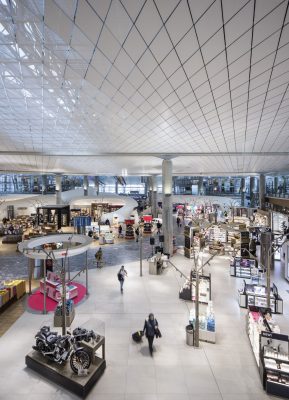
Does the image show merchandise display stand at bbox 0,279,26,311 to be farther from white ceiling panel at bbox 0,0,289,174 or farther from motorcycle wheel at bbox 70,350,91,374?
white ceiling panel at bbox 0,0,289,174

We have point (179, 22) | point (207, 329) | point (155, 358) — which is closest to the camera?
point (179, 22)

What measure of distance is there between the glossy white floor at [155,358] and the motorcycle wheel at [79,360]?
55cm

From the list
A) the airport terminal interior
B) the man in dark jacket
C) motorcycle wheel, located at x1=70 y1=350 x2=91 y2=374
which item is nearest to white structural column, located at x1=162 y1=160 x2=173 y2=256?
the airport terminal interior

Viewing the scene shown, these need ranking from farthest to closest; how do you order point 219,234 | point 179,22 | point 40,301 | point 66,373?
point 219,234, point 40,301, point 66,373, point 179,22

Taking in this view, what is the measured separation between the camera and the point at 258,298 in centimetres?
1071

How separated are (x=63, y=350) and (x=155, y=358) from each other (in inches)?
110

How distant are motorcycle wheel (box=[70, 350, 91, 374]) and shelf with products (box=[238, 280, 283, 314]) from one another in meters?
7.53

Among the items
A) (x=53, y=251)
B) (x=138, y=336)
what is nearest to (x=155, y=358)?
(x=138, y=336)

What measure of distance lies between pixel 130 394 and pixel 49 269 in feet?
33.5

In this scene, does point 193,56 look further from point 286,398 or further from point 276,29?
point 286,398

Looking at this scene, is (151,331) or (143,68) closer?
(143,68)

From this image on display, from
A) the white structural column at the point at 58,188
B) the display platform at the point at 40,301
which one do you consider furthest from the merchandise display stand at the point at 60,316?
the white structural column at the point at 58,188

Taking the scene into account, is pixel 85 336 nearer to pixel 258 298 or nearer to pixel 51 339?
pixel 51 339

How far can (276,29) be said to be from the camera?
459 centimetres
